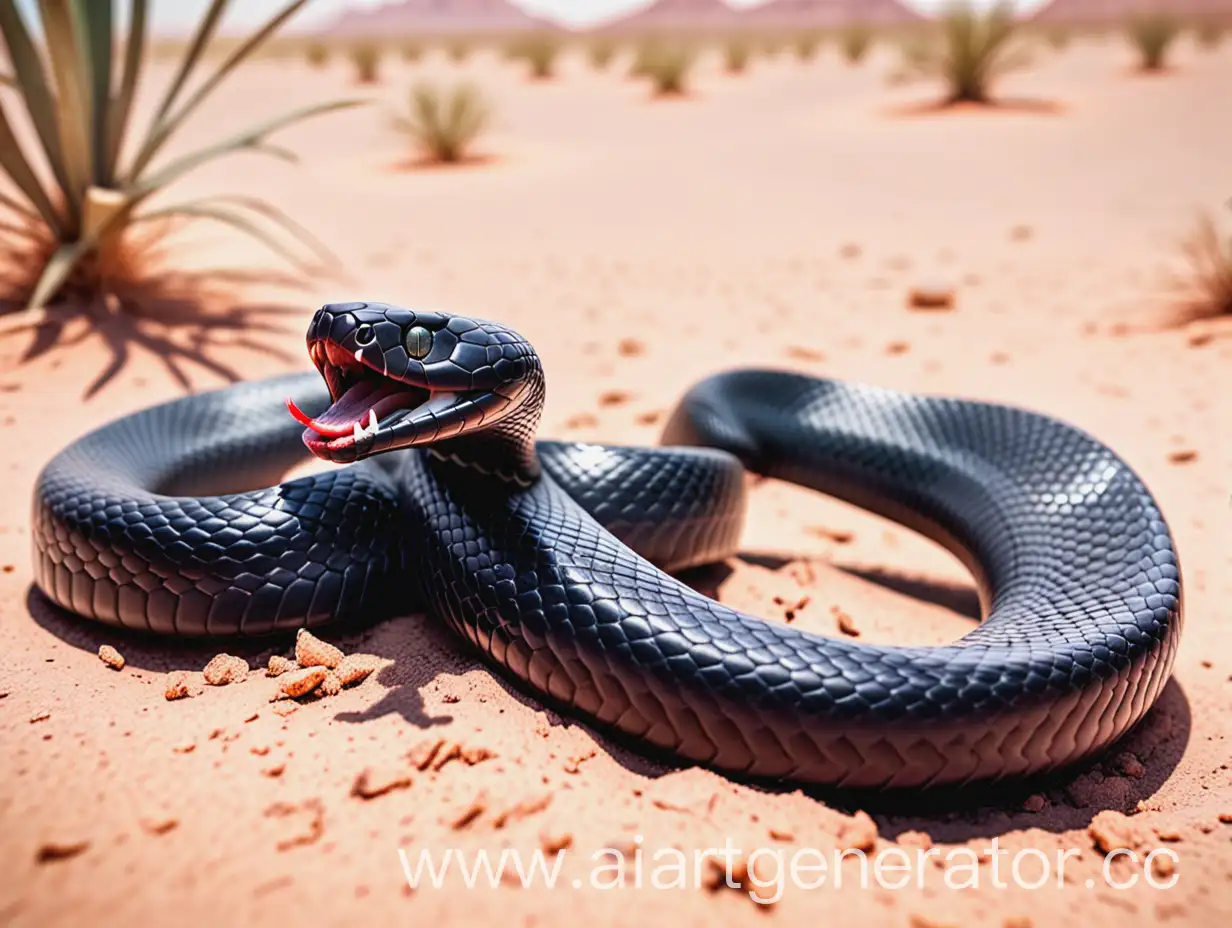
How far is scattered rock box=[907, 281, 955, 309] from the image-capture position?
23.1ft

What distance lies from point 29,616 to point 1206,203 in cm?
1140

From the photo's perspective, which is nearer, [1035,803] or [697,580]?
[1035,803]

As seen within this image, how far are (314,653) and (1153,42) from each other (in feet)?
73.7

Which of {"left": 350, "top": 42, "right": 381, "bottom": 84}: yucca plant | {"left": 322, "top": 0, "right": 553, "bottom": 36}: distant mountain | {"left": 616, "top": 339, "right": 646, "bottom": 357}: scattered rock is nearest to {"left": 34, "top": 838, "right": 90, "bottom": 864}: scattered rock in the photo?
{"left": 616, "top": 339, "right": 646, "bottom": 357}: scattered rock

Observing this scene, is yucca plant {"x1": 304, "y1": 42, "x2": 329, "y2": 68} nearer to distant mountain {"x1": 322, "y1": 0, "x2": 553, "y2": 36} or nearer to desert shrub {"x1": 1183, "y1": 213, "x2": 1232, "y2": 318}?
desert shrub {"x1": 1183, "y1": 213, "x2": 1232, "y2": 318}

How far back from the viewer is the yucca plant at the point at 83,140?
212 inches

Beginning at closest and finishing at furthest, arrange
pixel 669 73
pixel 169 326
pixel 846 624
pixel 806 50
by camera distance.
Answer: pixel 846 624 → pixel 169 326 → pixel 669 73 → pixel 806 50

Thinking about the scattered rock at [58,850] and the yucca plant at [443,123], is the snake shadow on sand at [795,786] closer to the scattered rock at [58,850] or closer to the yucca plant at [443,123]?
the scattered rock at [58,850]

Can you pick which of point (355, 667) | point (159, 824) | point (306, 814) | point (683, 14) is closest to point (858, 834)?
point (306, 814)

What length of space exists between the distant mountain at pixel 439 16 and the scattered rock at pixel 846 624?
446ft

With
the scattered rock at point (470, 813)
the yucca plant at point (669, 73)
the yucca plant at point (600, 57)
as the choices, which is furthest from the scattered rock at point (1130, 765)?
the yucca plant at point (600, 57)

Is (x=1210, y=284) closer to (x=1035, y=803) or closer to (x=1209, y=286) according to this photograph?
(x=1209, y=286)

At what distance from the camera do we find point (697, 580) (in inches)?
151

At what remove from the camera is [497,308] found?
7055mm
